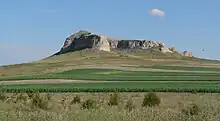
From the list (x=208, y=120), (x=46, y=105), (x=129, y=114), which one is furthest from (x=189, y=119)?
(x=46, y=105)

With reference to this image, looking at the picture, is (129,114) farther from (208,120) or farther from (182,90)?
(182,90)

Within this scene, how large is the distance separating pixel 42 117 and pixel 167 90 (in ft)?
141

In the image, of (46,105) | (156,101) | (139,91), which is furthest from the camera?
(139,91)

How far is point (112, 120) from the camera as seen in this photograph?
528 inches

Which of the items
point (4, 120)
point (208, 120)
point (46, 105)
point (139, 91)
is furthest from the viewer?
point (139, 91)

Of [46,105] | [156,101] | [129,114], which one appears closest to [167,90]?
[156,101]

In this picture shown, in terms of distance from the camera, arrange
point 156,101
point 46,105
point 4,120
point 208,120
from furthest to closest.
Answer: point 156,101 < point 46,105 < point 4,120 < point 208,120

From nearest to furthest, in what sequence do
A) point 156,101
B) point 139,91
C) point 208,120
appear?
point 208,120
point 156,101
point 139,91

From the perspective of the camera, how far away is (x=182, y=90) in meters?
55.4

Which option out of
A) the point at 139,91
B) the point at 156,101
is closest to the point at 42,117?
the point at 156,101

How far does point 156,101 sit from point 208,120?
18287 mm

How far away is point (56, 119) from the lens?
13453 mm

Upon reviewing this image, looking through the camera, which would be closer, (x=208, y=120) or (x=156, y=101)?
(x=208, y=120)

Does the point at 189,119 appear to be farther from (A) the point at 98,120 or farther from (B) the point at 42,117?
(B) the point at 42,117
